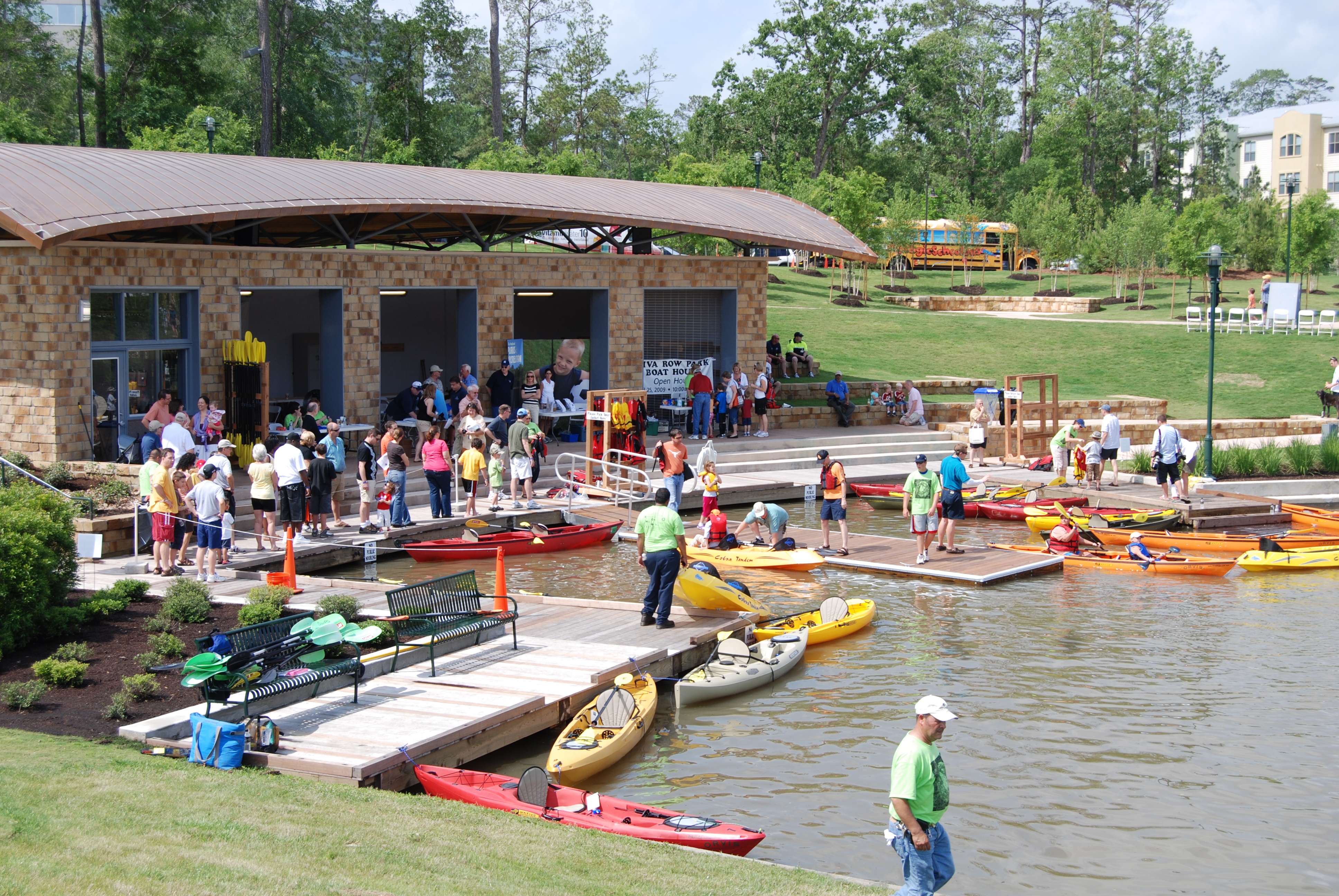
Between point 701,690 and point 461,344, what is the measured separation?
1530cm

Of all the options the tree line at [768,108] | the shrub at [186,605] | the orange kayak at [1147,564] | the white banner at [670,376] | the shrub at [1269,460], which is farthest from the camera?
the tree line at [768,108]

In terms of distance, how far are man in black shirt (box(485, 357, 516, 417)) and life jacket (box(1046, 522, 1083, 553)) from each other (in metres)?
11.2

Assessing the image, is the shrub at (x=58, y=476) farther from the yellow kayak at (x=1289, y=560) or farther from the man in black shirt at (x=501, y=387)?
the yellow kayak at (x=1289, y=560)

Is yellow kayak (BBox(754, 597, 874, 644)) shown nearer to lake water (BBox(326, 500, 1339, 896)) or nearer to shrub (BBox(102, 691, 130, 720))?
lake water (BBox(326, 500, 1339, 896))

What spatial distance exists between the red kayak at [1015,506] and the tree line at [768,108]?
28643 mm

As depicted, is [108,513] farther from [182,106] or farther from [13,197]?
[182,106]

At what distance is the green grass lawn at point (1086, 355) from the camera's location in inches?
1404

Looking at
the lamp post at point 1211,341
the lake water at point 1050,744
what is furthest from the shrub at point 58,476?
the lamp post at point 1211,341

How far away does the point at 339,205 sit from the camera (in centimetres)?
2266

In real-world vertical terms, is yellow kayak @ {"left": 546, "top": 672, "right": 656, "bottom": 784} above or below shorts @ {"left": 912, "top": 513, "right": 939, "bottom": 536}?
below

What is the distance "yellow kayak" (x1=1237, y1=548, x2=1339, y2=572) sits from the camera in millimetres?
19922

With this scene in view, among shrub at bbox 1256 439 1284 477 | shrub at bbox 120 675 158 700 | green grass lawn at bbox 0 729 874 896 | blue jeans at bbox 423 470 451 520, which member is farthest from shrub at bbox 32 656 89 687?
shrub at bbox 1256 439 1284 477

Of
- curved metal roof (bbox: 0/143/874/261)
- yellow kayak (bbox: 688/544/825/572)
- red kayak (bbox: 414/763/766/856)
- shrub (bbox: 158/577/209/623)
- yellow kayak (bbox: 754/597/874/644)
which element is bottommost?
red kayak (bbox: 414/763/766/856)

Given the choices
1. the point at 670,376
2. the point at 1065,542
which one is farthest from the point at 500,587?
the point at 670,376
